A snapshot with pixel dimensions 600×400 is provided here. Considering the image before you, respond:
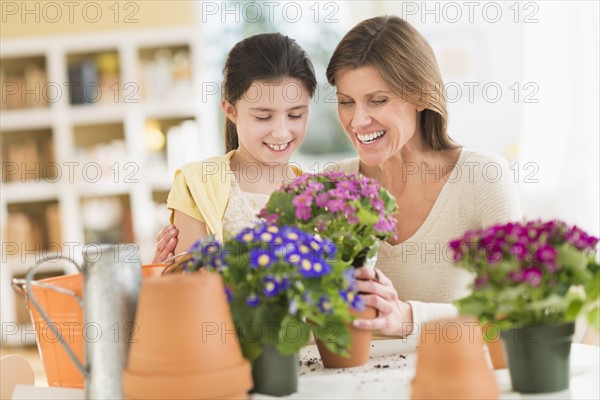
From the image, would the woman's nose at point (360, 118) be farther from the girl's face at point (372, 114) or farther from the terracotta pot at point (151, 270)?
the terracotta pot at point (151, 270)

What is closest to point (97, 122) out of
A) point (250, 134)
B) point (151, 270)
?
point (250, 134)

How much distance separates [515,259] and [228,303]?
43cm

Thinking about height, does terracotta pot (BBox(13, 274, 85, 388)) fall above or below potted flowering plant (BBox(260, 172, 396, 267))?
below

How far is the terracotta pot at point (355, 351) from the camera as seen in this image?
1403 mm

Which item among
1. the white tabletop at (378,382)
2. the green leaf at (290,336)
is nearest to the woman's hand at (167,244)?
the white tabletop at (378,382)

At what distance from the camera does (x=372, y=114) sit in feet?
6.75

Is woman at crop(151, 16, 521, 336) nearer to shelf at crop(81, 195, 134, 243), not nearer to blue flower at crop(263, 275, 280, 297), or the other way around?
blue flower at crop(263, 275, 280, 297)

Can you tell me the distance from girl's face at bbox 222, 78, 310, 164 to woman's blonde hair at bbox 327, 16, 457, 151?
0.42ft

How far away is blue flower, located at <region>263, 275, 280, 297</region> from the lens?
1152 mm

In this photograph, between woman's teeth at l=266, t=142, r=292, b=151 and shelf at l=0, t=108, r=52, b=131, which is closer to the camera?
woman's teeth at l=266, t=142, r=292, b=151

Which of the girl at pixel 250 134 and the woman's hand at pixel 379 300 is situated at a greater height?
the girl at pixel 250 134

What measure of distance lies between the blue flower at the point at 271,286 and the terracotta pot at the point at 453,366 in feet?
0.73

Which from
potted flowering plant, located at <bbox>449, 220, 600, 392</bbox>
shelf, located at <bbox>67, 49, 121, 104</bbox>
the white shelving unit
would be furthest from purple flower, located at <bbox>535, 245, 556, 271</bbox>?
shelf, located at <bbox>67, 49, 121, 104</bbox>

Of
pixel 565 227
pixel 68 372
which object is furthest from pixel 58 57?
pixel 565 227
